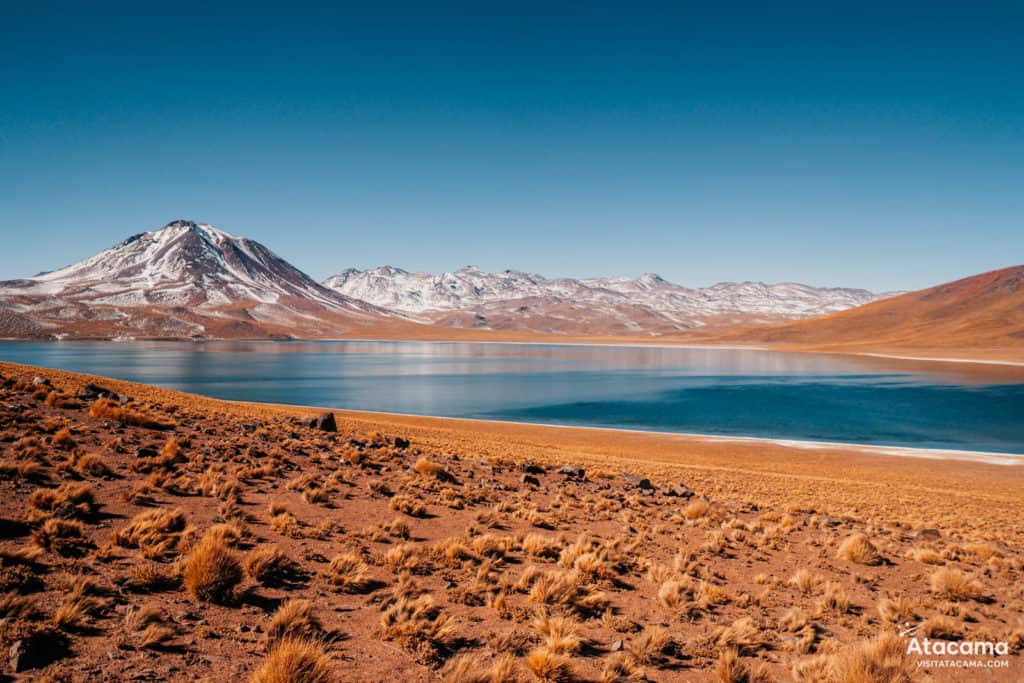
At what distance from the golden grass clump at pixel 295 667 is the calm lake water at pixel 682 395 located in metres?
36.8

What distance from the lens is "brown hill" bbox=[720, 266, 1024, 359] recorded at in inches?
5044

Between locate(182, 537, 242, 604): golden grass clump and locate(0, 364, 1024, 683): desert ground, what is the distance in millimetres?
30

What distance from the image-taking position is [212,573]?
249 inches

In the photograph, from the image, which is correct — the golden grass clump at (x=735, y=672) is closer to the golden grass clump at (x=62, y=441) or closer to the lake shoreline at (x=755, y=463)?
the lake shoreline at (x=755, y=463)

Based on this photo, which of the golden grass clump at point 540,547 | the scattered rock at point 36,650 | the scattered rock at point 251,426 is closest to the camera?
the scattered rock at point 36,650

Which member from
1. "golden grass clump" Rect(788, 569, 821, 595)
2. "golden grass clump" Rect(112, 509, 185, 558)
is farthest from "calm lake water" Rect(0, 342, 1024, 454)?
"golden grass clump" Rect(112, 509, 185, 558)

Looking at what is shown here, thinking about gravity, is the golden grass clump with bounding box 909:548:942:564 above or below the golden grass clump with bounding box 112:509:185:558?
below

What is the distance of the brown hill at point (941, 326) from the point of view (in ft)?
420

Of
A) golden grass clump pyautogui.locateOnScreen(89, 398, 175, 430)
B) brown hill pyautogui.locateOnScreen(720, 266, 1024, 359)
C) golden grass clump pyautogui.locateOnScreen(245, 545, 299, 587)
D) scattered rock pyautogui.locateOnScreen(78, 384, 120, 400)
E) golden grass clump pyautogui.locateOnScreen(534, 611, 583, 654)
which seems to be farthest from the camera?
brown hill pyautogui.locateOnScreen(720, 266, 1024, 359)

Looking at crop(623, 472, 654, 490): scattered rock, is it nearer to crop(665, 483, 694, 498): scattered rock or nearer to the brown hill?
crop(665, 483, 694, 498): scattered rock

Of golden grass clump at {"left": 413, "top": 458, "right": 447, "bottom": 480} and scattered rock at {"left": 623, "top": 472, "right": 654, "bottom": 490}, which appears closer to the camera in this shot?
golden grass clump at {"left": 413, "top": 458, "right": 447, "bottom": 480}

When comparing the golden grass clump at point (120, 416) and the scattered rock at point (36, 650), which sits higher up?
the golden grass clump at point (120, 416)

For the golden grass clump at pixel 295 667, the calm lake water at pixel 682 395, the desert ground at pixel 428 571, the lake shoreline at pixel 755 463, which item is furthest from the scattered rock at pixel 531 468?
the calm lake water at pixel 682 395

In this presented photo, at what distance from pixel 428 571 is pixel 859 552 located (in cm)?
815
